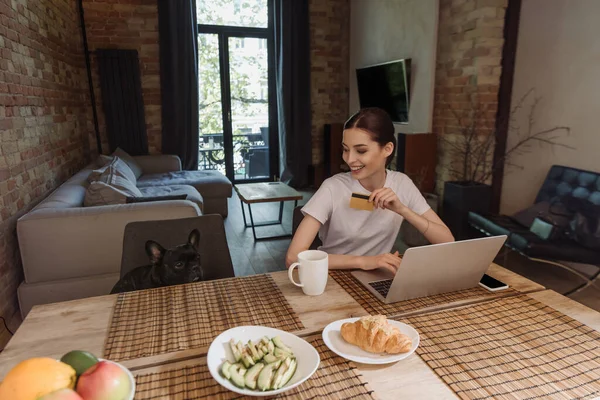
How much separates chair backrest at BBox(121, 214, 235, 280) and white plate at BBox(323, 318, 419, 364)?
716 mm

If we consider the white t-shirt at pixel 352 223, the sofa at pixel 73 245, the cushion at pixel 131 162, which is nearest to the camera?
the white t-shirt at pixel 352 223

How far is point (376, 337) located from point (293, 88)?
17.7 feet

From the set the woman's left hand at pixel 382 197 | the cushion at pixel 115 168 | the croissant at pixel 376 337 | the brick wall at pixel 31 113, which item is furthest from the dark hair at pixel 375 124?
the cushion at pixel 115 168

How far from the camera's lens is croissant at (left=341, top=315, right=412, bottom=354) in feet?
Answer: 2.78

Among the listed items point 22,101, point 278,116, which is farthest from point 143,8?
point 22,101

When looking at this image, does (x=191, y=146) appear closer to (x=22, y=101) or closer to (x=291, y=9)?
(x=291, y=9)

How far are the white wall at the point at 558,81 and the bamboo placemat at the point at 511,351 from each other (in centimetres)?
260

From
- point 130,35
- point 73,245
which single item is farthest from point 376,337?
point 130,35

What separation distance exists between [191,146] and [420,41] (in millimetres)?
3240

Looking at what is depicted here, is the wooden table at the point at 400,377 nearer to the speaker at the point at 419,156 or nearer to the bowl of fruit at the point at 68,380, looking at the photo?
the bowl of fruit at the point at 68,380

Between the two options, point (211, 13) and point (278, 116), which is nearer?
point (211, 13)

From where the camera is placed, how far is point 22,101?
2.83 meters

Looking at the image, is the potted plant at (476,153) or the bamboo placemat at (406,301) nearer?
the bamboo placemat at (406,301)

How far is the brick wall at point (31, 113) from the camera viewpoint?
2.43 meters
